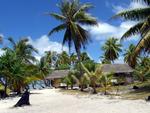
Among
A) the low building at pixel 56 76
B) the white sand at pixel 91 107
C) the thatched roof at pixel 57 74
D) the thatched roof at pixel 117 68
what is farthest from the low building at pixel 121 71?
the white sand at pixel 91 107

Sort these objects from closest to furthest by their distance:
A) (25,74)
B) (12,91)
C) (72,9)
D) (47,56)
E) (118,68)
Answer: (25,74)
(72,9)
(12,91)
(118,68)
(47,56)

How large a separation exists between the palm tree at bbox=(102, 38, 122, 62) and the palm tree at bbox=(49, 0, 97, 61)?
39.3m

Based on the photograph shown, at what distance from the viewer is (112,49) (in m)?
81.7

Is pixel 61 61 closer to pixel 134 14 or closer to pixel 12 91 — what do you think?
pixel 12 91

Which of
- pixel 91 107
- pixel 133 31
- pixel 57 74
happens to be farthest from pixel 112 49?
pixel 91 107

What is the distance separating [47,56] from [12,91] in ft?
142

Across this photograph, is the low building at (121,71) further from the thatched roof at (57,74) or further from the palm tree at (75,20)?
the palm tree at (75,20)

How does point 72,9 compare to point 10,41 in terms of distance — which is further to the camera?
point 10,41

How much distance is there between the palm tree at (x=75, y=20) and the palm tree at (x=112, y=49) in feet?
129

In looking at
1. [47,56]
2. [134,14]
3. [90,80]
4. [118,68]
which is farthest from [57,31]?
[47,56]

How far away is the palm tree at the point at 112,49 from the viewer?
81750 millimetres

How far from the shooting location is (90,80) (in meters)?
34.7

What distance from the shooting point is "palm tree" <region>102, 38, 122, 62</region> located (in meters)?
81.8

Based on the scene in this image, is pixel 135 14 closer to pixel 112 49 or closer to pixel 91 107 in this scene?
pixel 91 107
